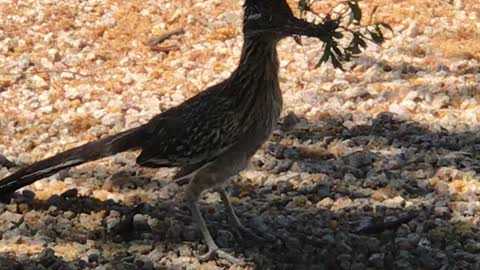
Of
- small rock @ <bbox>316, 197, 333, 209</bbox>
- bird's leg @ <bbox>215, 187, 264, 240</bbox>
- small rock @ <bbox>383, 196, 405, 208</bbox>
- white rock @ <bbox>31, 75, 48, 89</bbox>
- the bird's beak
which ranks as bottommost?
small rock @ <bbox>383, 196, 405, 208</bbox>

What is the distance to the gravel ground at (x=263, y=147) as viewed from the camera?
6.12 meters

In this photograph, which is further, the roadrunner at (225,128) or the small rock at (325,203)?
the small rock at (325,203)

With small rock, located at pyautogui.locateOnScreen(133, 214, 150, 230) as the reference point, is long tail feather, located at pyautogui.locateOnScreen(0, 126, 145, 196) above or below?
above

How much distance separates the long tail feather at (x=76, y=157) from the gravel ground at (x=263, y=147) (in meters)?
0.21

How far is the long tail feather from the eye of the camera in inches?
244

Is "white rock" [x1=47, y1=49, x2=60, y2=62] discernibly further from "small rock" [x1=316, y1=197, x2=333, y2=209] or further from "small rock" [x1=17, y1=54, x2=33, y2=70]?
"small rock" [x1=316, y1=197, x2=333, y2=209]

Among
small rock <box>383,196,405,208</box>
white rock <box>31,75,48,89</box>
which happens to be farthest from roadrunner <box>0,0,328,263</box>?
white rock <box>31,75,48,89</box>

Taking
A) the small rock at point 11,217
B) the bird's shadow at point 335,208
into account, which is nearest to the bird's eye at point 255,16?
the bird's shadow at point 335,208

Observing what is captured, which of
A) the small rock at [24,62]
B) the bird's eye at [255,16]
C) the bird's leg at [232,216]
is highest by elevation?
the bird's eye at [255,16]

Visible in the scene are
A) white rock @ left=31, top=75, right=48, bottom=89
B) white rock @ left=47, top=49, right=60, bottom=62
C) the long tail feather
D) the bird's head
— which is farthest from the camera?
white rock @ left=47, top=49, right=60, bottom=62

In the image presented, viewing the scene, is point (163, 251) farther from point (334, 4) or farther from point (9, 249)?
point (334, 4)

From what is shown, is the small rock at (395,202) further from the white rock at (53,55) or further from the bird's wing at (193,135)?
the white rock at (53,55)

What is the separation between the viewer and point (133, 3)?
1004 cm

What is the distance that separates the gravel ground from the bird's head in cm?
122
